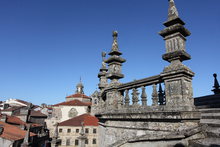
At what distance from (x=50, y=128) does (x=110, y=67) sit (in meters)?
47.7

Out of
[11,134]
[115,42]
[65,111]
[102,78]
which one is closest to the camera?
[115,42]

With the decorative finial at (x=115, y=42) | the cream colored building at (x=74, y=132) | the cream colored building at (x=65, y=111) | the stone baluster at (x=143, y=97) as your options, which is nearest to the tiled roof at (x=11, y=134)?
the cream colored building at (x=74, y=132)

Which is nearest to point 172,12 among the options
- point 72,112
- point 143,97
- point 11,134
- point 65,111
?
point 143,97

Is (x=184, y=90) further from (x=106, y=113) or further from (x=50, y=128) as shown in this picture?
(x=50, y=128)

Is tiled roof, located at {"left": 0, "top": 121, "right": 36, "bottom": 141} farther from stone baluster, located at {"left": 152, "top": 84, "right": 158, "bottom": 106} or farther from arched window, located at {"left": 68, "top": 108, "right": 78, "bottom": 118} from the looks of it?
stone baluster, located at {"left": 152, "top": 84, "right": 158, "bottom": 106}

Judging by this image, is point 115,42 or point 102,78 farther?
point 102,78

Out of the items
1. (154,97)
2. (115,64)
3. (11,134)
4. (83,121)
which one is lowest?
(11,134)

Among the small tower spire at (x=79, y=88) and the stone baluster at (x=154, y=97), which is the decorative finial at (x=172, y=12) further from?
the small tower spire at (x=79, y=88)

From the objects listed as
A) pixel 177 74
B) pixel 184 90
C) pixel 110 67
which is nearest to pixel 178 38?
pixel 177 74

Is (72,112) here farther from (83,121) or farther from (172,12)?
(172,12)

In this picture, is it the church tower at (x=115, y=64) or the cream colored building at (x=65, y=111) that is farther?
the cream colored building at (x=65, y=111)

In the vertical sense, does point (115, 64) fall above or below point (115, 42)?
below

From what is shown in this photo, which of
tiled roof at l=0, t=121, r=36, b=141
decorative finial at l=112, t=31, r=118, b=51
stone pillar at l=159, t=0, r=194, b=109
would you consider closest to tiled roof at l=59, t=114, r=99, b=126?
tiled roof at l=0, t=121, r=36, b=141

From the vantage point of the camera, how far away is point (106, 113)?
6.63 m
